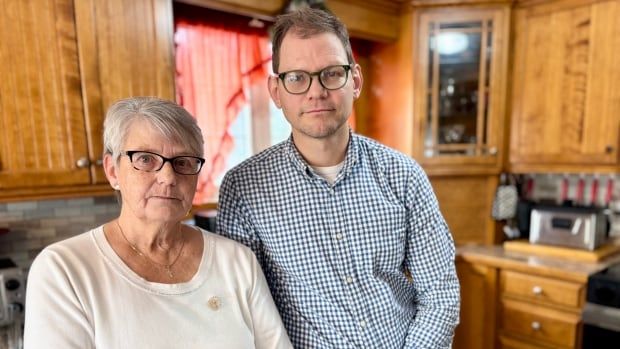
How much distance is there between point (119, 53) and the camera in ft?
4.57

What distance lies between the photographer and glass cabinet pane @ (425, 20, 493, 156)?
7.32 feet

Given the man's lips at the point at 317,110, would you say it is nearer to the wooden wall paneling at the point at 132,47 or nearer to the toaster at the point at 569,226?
the wooden wall paneling at the point at 132,47

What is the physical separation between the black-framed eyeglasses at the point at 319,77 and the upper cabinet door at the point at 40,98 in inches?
30.0

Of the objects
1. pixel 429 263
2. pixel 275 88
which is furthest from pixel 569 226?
pixel 275 88

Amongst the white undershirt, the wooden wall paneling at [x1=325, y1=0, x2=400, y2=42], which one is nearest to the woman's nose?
the white undershirt

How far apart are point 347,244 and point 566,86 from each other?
165cm

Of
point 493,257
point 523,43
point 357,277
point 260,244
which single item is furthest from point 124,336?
point 523,43

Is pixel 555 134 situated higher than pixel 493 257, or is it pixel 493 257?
pixel 555 134

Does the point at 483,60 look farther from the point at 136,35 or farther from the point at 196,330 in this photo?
the point at 196,330

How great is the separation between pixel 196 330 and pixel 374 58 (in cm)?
207

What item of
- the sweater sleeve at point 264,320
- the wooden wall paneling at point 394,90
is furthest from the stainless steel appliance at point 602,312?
the sweater sleeve at point 264,320

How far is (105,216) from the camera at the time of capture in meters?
1.77

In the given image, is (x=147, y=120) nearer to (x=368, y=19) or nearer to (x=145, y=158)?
(x=145, y=158)

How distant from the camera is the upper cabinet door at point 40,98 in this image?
1225mm
